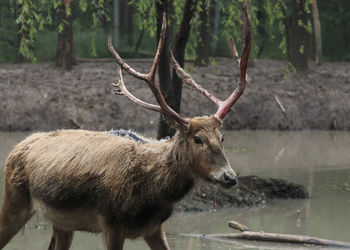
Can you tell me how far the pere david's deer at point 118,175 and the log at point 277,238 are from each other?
2262 millimetres

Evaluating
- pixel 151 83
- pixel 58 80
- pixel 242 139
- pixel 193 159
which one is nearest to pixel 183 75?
pixel 151 83

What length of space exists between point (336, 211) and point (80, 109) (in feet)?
37.9

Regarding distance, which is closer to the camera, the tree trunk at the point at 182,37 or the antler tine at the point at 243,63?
the antler tine at the point at 243,63

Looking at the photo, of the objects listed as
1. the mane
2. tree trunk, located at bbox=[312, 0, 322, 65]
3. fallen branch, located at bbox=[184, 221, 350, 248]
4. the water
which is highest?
tree trunk, located at bbox=[312, 0, 322, 65]

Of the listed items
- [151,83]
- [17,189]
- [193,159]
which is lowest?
[17,189]

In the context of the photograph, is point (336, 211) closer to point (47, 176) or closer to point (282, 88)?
point (47, 176)

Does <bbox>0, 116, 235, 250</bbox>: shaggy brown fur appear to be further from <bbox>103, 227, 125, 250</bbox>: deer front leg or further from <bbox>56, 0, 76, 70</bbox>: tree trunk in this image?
<bbox>56, 0, 76, 70</bbox>: tree trunk

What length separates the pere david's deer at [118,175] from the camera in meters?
6.44

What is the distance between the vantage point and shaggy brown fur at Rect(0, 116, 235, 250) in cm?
645

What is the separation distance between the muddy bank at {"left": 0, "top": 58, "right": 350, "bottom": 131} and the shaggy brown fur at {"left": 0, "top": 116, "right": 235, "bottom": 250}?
12.7 meters

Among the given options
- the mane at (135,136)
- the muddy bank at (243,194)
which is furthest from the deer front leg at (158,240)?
the muddy bank at (243,194)

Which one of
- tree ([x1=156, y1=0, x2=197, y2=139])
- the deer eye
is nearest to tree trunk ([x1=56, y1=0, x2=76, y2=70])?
tree ([x1=156, y1=0, x2=197, y2=139])

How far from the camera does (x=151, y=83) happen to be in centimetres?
671

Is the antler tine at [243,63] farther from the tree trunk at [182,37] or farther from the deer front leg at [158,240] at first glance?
the tree trunk at [182,37]
